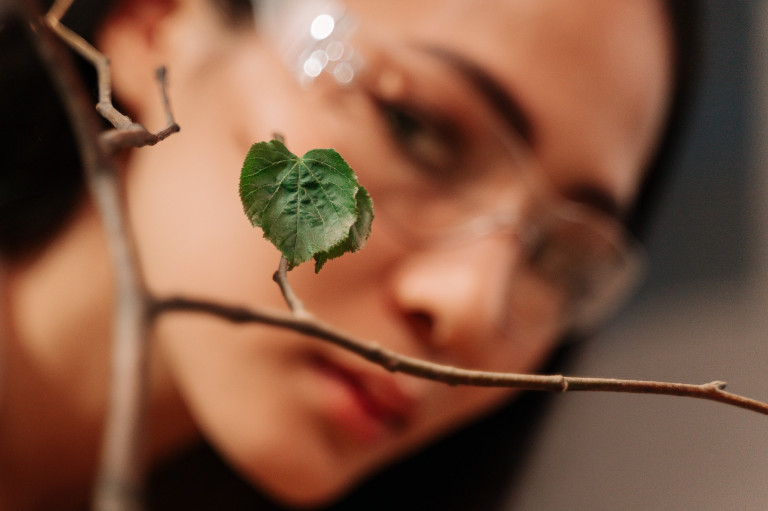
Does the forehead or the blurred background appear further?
the blurred background

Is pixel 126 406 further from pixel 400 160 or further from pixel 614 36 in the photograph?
pixel 614 36

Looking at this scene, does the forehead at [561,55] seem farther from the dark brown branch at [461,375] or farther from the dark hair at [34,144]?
the dark brown branch at [461,375]

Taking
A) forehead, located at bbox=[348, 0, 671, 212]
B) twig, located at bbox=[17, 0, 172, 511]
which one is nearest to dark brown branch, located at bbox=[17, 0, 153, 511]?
twig, located at bbox=[17, 0, 172, 511]

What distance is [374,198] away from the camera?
19cm

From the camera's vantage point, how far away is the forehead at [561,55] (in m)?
0.44

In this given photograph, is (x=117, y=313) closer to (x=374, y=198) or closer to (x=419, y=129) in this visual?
(x=374, y=198)

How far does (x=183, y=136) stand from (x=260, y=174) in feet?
0.36

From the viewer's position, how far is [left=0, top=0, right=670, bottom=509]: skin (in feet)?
0.71

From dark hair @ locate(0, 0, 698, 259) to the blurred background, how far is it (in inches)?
20.7

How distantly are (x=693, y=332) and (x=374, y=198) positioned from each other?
0.70m

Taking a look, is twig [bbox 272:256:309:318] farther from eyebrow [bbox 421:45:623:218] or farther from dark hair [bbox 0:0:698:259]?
eyebrow [bbox 421:45:623:218]

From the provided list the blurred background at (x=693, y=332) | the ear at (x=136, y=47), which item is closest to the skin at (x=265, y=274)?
the ear at (x=136, y=47)

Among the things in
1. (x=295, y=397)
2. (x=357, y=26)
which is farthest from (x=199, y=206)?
(x=357, y=26)

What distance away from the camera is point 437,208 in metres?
0.43
